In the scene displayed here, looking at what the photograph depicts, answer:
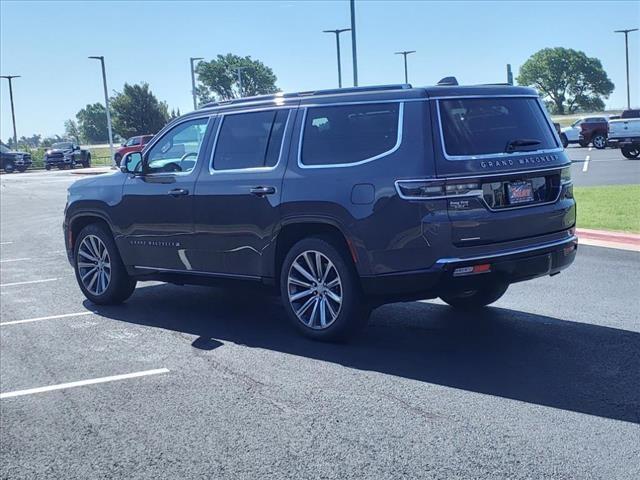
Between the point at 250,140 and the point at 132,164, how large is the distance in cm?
159

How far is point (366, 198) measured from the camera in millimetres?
5926

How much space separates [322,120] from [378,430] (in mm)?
2817

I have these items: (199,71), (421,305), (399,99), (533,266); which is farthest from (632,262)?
(199,71)

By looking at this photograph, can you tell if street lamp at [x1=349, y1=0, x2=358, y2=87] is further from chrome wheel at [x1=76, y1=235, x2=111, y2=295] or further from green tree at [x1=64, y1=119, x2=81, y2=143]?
green tree at [x1=64, y1=119, x2=81, y2=143]

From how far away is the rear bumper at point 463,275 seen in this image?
18.7 ft

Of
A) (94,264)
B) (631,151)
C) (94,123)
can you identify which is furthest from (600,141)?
(94,123)

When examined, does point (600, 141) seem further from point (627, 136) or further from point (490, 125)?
point (490, 125)

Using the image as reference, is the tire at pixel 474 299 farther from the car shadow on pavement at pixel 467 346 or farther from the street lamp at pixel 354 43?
the street lamp at pixel 354 43

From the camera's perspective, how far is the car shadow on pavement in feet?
16.9

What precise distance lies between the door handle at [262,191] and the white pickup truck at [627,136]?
25.7 m

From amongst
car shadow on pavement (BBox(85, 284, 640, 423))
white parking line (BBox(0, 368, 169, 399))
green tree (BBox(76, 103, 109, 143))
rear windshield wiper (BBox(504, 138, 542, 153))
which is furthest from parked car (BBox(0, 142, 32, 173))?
green tree (BBox(76, 103, 109, 143))

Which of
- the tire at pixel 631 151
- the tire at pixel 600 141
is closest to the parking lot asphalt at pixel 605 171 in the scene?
the tire at pixel 631 151

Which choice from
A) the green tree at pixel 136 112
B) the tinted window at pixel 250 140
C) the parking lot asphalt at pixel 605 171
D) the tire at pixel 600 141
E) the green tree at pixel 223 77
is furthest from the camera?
the green tree at pixel 223 77

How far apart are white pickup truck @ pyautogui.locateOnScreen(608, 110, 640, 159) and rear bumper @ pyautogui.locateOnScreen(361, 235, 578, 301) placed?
2522 cm
